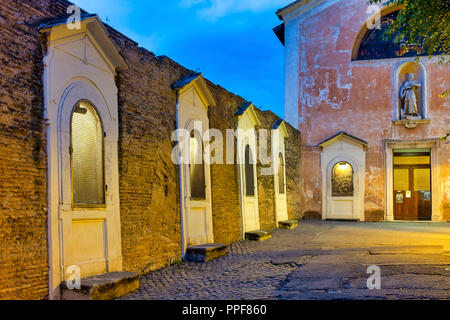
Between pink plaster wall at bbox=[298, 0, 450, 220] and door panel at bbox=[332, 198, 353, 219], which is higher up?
pink plaster wall at bbox=[298, 0, 450, 220]

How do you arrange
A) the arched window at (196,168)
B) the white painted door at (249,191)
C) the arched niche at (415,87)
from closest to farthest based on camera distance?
the arched window at (196,168) → the white painted door at (249,191) → the arched niche at (415,87)

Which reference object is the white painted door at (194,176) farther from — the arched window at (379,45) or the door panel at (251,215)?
the arched window at (379,45)

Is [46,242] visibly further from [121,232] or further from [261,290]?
[261,290]

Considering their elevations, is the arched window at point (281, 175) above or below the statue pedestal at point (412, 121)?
below

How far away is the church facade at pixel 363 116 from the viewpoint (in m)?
19.3

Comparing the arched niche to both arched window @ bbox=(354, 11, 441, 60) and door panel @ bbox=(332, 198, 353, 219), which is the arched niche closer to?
arched window @ bbox=(354, 11, 441, 60)

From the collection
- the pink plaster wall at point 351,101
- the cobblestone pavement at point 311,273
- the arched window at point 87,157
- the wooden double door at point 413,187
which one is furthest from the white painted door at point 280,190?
the arched window at point 87,157

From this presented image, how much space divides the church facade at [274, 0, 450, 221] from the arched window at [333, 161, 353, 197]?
1.6 inches

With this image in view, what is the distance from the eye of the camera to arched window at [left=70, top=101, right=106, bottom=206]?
21.4 feet

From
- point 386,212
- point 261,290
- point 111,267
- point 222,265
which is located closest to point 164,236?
point 222,265

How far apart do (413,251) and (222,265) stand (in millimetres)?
3871

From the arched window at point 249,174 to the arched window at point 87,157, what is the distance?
6726 millimetres

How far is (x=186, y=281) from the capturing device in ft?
23.6

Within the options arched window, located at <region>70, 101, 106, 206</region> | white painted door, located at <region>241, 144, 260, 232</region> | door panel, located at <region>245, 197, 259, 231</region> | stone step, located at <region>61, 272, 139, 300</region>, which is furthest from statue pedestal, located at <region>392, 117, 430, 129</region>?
stone step, located at <region>61, 272, 139, 300</region>
